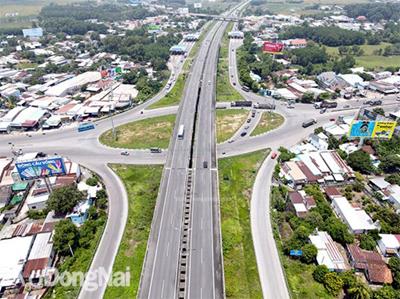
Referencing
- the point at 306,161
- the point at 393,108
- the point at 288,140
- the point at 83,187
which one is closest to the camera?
the point at 83,187

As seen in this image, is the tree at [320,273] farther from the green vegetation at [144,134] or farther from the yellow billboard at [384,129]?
the green vegetation at [144,134]

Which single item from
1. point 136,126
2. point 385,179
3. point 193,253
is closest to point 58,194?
point 193,253

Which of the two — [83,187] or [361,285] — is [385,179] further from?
[83,187]

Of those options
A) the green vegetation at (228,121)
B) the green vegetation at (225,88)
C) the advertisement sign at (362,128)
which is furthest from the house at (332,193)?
the green vegetation at (225,88)

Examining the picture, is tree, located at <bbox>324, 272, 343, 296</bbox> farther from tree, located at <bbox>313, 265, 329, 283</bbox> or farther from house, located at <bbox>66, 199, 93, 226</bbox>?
house, located at <bbox>66, 199, 93, 226</bbox>

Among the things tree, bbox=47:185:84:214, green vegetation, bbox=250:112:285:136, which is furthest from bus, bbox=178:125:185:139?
tree, bbox=47:185:84:214
